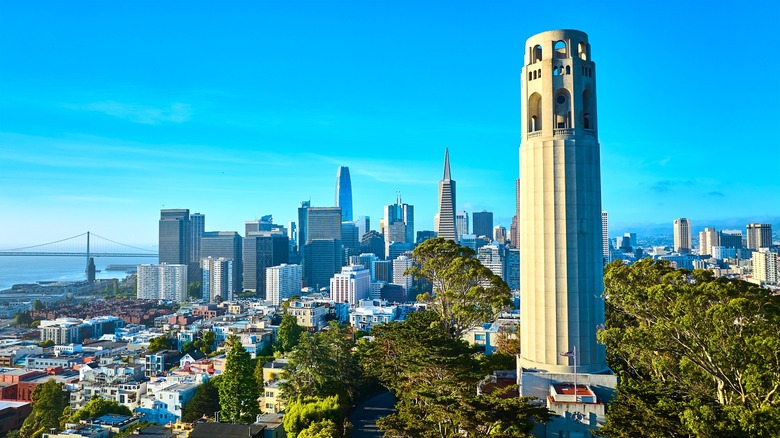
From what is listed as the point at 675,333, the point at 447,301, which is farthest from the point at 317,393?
the point at 675,333

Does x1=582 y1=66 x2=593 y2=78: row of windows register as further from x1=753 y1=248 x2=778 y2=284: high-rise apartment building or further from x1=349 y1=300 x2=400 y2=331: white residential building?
x1=753 y1=248 x2=778 y2=284: high-rise apartment building

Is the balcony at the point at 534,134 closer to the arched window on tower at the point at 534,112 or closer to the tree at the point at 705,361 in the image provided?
the arched window on tower at the point at 534,112

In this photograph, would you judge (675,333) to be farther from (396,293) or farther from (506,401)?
(396,293)

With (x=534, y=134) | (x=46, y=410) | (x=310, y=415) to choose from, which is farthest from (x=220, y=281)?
(x=534, y=134)

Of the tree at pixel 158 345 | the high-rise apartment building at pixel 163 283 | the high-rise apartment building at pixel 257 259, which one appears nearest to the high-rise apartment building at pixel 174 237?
the high-rise apartment building at pixel 163 283

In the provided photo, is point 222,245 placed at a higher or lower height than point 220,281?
higher

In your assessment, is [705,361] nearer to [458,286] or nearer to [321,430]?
[458,286]
